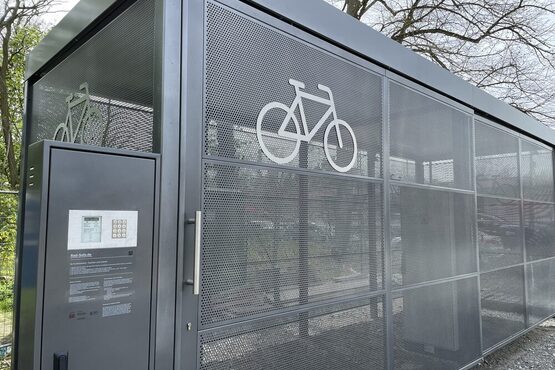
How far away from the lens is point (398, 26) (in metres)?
12.0

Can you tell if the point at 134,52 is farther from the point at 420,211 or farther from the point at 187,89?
the point at 420,211

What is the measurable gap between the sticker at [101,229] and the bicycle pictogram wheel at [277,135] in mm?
962

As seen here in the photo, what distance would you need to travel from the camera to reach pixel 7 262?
7.33 m

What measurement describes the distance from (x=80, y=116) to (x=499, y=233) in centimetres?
536

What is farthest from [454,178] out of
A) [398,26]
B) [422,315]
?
[398,26]

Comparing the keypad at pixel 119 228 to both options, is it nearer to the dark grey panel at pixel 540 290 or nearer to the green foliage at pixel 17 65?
the dark grey panel at pixel 540 290

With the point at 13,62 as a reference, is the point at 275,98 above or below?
below

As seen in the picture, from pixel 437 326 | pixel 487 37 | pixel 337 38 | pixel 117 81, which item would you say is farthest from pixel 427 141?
pixel 487 37

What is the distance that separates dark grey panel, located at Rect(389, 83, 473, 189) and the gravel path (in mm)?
2697

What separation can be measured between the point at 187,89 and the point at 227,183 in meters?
0.58

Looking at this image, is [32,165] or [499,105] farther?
[499,105]

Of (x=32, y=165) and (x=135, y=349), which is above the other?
(x=32, y=165)

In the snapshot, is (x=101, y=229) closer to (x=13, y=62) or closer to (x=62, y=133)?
(x=62, y=133)

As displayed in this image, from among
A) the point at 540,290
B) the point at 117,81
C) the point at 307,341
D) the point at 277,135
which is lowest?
the point at 540,290
